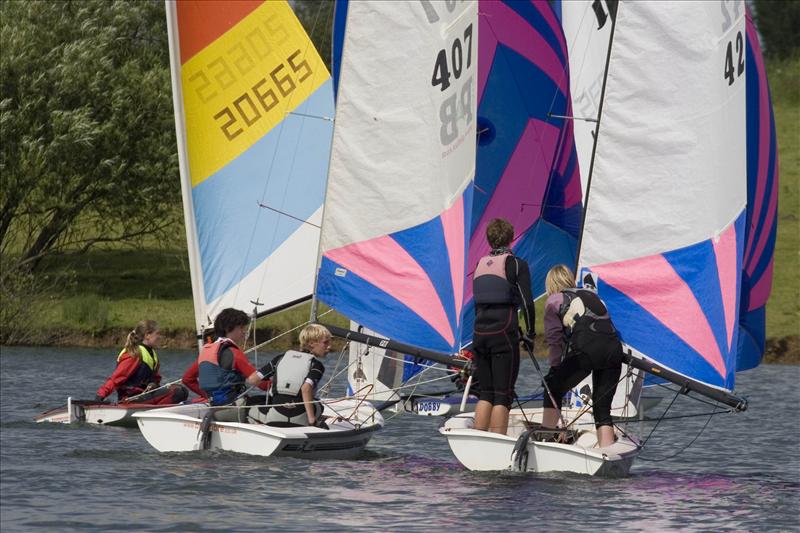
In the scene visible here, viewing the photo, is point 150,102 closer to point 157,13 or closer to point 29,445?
point 157,13

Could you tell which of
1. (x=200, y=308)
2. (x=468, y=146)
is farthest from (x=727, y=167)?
(x=200, y=308)

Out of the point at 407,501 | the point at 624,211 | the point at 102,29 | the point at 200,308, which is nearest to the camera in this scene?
the point at 407,501

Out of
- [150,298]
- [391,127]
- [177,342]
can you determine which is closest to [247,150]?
[391,127]

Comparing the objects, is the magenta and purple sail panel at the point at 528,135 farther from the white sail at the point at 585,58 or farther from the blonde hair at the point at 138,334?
the blonde hair at the point at 138,334

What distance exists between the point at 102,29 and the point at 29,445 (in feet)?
64.6

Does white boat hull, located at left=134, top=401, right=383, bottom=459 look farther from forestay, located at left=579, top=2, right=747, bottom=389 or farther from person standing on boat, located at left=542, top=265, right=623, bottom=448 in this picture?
forestay, located at left=579, top=2, right=747, bottom=389

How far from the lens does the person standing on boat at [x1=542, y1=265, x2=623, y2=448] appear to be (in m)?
14.3

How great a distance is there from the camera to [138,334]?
18.8 meters

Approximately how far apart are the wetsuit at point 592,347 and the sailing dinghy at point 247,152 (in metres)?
5.96

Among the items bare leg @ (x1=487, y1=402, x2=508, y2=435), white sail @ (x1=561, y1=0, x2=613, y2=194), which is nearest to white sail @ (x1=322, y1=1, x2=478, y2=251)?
bare leg @ (x1=487, y1=402, x2=508, y2=435)

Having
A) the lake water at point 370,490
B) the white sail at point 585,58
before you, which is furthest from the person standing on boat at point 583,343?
the white sail at point 585,58

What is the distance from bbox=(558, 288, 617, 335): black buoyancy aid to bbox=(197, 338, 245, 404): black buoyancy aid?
3364mm

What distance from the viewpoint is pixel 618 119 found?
50.7 feet

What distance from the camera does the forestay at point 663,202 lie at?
15383 millimetres
